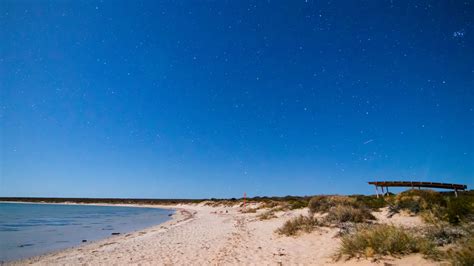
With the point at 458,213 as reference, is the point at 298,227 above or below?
below

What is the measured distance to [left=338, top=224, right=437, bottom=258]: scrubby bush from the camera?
5617 mm

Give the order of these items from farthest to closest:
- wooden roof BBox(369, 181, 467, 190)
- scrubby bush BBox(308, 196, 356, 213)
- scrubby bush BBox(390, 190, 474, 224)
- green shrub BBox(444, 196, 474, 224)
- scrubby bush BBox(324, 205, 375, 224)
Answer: wooden roof BBox(369, 181, 467, 190), scrubby bush BBox(308, 196, 356, 213), scrubby bush BBox(324, 205, 375, 224), scrubby bush BBox(390, 190, 474, 224), green shrub BBox(444, 196, 474, 224)

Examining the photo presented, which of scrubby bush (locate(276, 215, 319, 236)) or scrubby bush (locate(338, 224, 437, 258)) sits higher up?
scrubby bush (locate(338, 224, 437, 258))

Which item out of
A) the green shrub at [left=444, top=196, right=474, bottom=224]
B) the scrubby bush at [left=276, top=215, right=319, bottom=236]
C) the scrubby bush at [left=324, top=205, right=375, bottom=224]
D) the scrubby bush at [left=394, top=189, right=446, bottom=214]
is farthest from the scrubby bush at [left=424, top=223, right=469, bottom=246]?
the scrubby bush at [left=394, top=189, right=446, bottom=214]

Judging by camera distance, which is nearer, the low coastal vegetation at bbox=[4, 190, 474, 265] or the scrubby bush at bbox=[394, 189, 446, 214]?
the low coastal vegetation at bbox=[4, 190, 474, 265]

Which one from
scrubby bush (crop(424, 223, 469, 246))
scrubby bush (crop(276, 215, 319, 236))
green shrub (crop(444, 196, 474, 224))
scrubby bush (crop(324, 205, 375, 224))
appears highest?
green shrub (crop(444, 196, 474, 224))

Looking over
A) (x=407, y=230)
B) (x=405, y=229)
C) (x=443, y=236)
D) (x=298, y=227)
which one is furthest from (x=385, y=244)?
(x=298, y=227)

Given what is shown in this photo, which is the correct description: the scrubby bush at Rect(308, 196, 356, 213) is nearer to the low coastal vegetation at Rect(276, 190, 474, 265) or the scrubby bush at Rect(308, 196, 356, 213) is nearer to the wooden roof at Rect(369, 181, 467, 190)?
the low coastal vegetation at Rect(276, 190, 474, 265)

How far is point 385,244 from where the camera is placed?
5781mm

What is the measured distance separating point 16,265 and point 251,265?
8820 millimetres

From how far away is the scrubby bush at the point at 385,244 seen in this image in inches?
221

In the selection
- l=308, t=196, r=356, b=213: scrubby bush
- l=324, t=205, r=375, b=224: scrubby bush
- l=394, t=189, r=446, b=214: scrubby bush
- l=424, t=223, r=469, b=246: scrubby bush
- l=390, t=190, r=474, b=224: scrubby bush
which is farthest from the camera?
l=308, t=196, r=356, b=213: scrubby bush

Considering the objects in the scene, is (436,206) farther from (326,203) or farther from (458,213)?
(326,203)

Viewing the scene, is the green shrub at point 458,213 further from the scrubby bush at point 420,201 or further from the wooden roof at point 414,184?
the wooden roof at point 414,184
